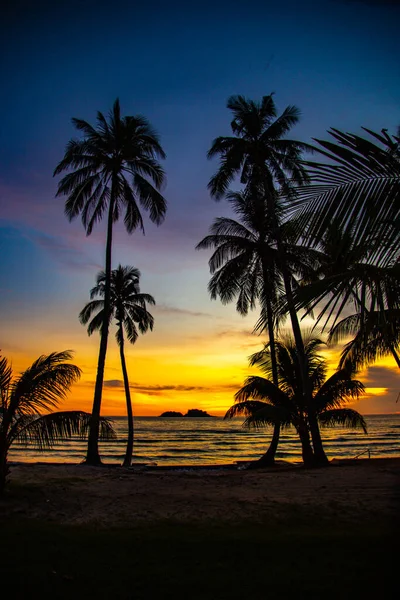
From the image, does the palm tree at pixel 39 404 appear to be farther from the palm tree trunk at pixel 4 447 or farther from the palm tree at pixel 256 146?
the palm tree at pixel 256 146

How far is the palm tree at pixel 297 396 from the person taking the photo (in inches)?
620

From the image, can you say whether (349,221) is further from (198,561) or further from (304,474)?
(304,474)

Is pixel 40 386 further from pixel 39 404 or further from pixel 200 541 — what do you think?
pixel 200 541

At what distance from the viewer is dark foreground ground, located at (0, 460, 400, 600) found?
4062 millimetres

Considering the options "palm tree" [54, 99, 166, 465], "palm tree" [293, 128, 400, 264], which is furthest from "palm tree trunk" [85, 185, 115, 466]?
"palm tree" [293, 128, 400, 264]

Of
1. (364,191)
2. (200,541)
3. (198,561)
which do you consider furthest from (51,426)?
(364,191)

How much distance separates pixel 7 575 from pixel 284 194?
4.93m

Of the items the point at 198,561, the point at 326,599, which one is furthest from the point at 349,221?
the point at 198,561

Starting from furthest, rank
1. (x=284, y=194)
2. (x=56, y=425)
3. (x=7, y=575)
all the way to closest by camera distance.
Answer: (x=56, y=425), (x=7, y=575), (x=284, y=194)

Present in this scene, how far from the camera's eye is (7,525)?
629 centimetres

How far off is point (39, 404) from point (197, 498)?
165 inches

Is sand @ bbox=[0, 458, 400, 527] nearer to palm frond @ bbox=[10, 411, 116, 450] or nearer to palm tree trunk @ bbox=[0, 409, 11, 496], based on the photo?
palm tree trunk @ bbox=[0, 409, 11, 496]

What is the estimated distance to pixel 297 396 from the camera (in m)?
17.8

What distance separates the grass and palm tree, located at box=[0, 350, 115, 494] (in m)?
2.65
